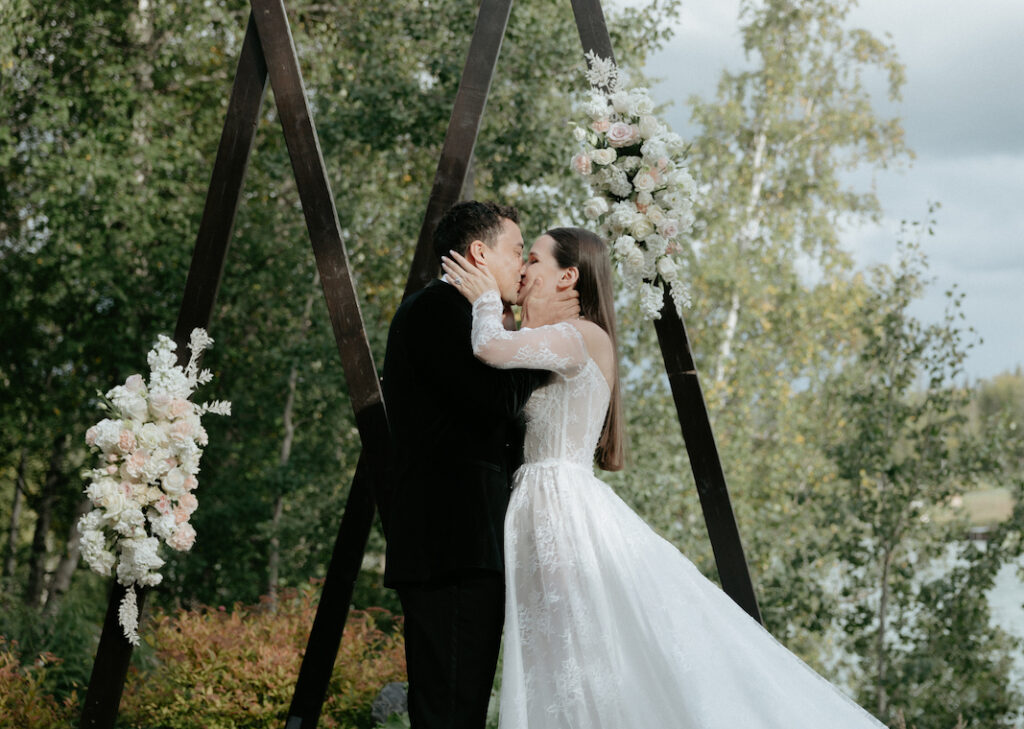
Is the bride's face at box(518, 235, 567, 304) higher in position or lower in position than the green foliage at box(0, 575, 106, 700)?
higher

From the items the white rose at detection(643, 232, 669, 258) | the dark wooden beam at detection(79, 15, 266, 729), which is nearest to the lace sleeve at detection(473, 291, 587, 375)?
the white rose at detection(643, 232, 669, 258)

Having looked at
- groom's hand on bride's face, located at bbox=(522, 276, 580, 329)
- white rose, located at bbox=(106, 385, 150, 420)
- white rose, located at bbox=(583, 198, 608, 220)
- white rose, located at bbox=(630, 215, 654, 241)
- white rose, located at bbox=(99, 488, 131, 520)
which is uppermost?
white rose, located at bbox=(583, 198, 608, 220)

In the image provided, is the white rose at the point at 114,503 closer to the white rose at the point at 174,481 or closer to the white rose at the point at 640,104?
the white rose at the point at 174,481

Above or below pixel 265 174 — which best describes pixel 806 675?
below

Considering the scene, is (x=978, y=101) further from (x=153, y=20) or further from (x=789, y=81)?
(x=153, y=20)

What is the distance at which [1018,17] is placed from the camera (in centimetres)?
4878

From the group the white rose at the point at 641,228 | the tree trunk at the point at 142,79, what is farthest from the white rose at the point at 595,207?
the tree trunk at the point at 142,79

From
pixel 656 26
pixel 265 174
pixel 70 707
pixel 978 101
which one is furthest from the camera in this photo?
pixel 978 101

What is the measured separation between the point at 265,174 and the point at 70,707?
6.03m

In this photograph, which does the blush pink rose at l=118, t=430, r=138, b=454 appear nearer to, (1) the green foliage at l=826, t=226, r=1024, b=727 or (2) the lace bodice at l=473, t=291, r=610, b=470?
(2) the lace bodice at l=473, t=291, r=610, b=470

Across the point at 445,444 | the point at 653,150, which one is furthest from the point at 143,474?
the point at 653,150

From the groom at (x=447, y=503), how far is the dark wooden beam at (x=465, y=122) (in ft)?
3.20

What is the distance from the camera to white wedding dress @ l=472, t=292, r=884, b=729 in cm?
278

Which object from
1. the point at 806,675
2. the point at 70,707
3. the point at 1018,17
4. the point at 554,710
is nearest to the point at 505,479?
the point at 554,710
